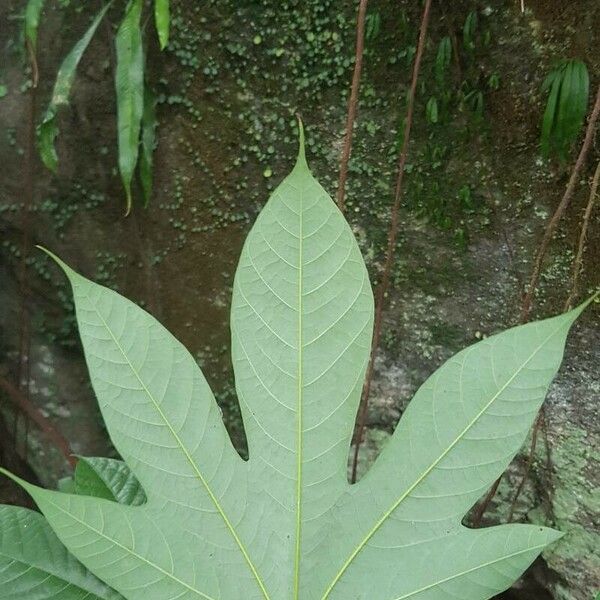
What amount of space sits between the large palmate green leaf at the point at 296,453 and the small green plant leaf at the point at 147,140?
3.33ft

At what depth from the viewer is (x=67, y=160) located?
1.56 m

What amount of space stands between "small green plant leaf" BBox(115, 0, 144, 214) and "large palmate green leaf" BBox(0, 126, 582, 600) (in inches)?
33.9

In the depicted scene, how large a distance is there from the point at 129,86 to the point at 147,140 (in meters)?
0.17

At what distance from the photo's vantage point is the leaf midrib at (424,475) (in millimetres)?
429

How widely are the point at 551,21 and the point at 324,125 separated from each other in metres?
0.51

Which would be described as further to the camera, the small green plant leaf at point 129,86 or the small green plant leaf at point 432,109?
the small green plant leaf at point 432,109

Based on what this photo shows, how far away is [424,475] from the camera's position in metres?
0.45

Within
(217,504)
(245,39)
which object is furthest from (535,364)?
(245,39)

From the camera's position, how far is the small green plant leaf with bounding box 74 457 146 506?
62cm

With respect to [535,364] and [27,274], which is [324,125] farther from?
[535,364]

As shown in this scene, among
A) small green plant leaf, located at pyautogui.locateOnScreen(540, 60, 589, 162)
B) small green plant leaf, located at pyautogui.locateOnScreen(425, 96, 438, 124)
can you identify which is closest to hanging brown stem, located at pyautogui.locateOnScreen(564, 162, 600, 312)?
small green plant leaf, located at pyautogui.locateOnScreen(540, 60, 589, 162)

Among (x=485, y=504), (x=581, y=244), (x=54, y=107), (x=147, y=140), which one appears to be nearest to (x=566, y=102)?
(x=581, y=244)

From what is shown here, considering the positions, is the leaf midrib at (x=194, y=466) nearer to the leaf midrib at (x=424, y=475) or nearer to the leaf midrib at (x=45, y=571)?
the leaf midrib at (x=424, y=475)

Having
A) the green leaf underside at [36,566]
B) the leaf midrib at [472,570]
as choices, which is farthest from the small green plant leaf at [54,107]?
the leaf midrib at [472,570]
